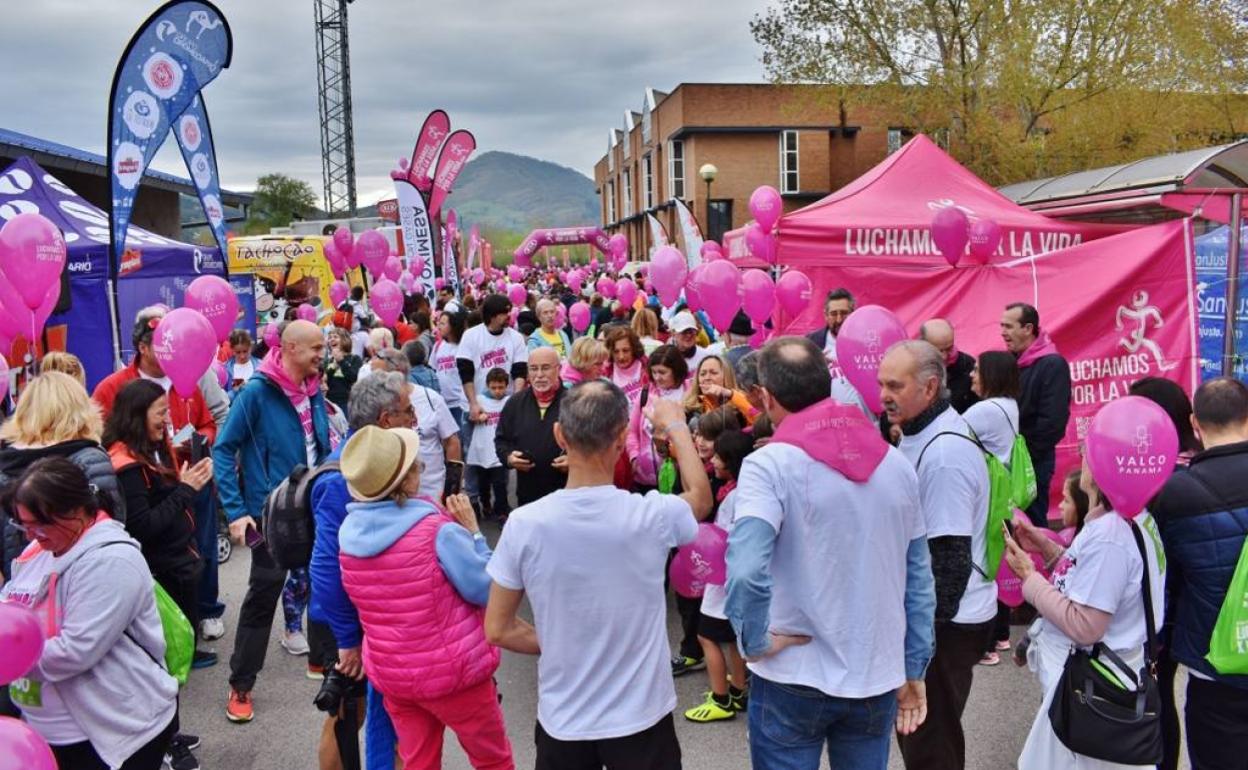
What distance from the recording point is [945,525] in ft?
9.26

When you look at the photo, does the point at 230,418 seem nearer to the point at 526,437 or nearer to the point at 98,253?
→ the point at 526,437

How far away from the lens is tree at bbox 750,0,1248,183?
55.3ft

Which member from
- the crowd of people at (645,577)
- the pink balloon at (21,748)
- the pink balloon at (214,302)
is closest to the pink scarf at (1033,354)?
the crowd of people at (645,577)

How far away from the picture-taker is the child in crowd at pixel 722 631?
4.01m

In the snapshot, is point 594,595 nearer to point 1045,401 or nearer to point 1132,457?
point 1132,457

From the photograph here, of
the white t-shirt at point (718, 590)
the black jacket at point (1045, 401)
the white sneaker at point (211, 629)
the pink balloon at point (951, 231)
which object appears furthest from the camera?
the pink balloon at point (951, 231)

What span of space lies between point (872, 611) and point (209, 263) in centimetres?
1103

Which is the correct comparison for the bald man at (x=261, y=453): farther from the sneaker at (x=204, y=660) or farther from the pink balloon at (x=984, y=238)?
the pink balloon at (x=984, y=238)

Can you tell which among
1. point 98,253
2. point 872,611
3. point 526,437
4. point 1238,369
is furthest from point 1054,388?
point 98,253

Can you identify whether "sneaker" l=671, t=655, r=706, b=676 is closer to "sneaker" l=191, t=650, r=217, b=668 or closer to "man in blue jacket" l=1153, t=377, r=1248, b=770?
"man in blue jacket" l=1153, t=377, r=1248, b=770

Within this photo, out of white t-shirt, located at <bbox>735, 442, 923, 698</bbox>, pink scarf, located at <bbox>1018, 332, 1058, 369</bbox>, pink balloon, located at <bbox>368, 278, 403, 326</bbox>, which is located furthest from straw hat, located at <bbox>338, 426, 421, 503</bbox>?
pink balloon, located at <bbox>368, 278, 403, 326</bbox>

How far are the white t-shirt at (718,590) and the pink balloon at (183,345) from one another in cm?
285

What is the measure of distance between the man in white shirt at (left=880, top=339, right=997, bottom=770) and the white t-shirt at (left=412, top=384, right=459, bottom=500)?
2941 mm

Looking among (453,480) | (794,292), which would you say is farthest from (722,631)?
(794,292)
